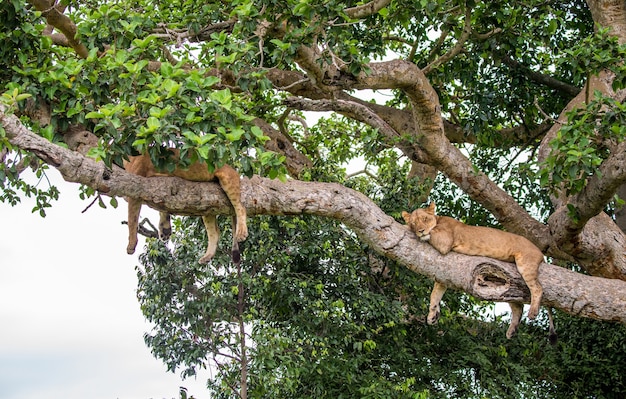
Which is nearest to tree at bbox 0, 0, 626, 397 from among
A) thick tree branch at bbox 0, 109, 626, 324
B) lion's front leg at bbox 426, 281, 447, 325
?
thick tree branch at bbox 0, 109, 626, 324

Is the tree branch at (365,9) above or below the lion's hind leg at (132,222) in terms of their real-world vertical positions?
above

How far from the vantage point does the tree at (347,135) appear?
A: 20.8 ft

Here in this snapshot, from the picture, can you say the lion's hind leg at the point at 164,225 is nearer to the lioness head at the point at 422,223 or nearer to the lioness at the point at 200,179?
the lioness at the point at 200,179

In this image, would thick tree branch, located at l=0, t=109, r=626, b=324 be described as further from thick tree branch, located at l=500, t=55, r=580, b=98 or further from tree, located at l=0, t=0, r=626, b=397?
thick tree branch, located at l=500, t=55, r=580, b=98

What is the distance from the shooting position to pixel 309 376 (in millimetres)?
8906

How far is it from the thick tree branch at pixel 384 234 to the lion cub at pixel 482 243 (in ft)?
0.28

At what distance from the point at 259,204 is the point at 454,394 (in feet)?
12.6

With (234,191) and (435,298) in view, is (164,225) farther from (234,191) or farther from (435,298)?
(435,298)

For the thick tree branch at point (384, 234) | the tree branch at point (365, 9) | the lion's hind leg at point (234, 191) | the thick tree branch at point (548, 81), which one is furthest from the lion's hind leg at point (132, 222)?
the thick tree branch at point (548, 81)

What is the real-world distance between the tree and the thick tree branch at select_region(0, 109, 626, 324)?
0.02 metres

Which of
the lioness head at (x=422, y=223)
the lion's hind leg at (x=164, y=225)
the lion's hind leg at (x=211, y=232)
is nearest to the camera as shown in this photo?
the lioness head at (x=422, y=223)

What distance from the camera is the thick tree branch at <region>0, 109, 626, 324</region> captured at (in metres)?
6.69

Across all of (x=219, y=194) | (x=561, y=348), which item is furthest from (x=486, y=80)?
(x=219, y=194)

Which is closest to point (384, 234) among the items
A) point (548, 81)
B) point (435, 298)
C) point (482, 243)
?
point (482, 243)
